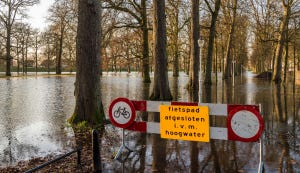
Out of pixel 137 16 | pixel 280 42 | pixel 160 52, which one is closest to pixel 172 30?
pixel 137 16

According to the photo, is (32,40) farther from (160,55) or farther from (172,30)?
(160,55)

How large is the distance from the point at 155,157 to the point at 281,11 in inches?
1330

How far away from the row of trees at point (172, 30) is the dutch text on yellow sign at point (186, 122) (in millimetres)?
11187

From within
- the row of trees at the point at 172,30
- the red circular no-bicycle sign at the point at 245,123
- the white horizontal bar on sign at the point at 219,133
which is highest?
the row of trees at the point at 172,30

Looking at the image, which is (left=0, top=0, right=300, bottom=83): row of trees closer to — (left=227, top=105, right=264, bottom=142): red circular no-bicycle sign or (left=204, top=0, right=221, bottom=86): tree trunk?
(left=204, top=0, right=221, bottom=86): tree trunk

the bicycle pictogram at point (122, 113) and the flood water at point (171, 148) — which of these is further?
the bicycle pictogram at point (122, 113)

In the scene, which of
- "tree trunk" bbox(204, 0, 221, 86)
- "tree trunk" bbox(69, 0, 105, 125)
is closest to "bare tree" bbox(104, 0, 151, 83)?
"tree trunk" bbox(204, 0, 221, 86)

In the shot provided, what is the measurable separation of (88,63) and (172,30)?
30665 mm

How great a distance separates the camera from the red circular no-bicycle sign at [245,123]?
15.5 feet

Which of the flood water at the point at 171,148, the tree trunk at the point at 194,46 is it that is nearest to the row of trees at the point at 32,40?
the tree trunk at the point at 194,46

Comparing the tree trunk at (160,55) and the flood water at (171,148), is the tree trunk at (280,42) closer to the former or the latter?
the tree trunk at (160,55)

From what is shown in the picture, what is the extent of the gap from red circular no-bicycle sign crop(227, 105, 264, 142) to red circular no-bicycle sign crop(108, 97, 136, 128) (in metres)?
1.90

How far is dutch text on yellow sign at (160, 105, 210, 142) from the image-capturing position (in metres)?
5.21

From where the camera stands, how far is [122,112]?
6.08 meters
